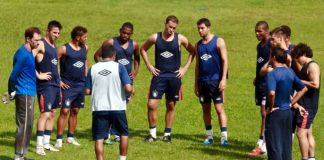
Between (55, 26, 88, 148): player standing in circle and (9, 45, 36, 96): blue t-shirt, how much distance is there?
6.19 ft

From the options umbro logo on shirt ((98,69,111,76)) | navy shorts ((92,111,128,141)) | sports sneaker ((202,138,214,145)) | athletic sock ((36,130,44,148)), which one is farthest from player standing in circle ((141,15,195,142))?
umbro logo on shirt ((98,69,111,76))

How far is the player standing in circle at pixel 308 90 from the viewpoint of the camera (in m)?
12.3

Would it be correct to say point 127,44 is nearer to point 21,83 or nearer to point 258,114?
point 21,83

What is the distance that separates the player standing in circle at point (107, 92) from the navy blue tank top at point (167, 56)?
11.3 ft

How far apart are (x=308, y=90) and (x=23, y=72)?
16.4 feet

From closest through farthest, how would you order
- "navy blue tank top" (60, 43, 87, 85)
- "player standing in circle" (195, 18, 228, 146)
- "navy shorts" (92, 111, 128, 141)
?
"navy shorts" (92, 111, 128, 141), "navy blue tank top" (60, 43, 87, 85), "player standing in circle" (195, 18, 228, 146)

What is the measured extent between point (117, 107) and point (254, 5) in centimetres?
3051

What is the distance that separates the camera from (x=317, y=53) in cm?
3028

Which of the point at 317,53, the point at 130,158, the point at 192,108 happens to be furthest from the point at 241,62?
the point at 130,158

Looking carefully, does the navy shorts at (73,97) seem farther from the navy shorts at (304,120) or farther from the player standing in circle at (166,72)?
the navy shorts at (304,120)

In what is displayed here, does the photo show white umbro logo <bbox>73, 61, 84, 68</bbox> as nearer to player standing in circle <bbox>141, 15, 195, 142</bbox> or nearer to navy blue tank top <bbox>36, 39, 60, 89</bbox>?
navy blue tank top <bbox>36, 39, 60, 89</bbox>

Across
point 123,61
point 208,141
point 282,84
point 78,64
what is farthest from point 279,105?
point 78,64

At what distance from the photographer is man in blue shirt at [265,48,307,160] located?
1119 centimetres

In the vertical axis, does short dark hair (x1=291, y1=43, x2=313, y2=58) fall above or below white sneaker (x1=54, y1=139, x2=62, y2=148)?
above
